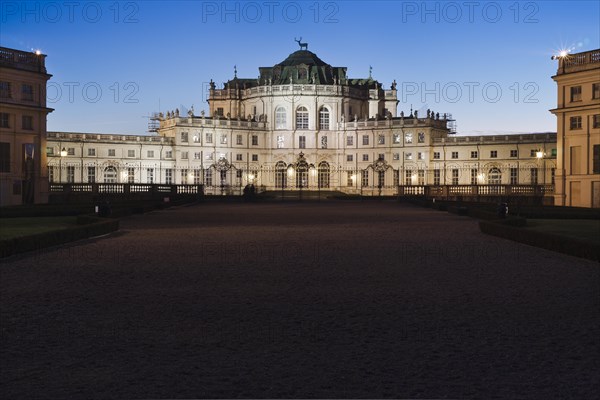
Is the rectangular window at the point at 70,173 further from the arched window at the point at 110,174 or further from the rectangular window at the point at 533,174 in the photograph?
the rectangular window at the point at 533,174

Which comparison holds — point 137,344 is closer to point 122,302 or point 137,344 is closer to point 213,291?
point 122,302

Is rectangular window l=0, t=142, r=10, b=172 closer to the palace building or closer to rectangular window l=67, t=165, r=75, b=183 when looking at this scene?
the palace building

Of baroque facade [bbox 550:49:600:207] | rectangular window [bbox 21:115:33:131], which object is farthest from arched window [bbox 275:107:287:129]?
baroque facade [bbox 550:49:600:207]

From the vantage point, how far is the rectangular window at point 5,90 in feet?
160

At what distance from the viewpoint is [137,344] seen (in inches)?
326

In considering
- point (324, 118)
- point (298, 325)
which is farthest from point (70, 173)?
point (298, 325)

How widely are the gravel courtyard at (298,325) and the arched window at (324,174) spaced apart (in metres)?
91.0

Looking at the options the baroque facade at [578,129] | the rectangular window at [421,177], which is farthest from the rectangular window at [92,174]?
the baroque facade at [578,129]

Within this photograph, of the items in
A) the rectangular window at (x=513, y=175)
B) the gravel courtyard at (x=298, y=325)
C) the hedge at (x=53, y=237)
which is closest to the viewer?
the gravel courtyard at (x=298, y=325)

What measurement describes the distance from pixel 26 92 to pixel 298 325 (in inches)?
1818

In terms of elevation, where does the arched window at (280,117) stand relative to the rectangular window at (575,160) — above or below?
above

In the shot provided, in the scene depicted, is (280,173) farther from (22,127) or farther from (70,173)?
(22,127)

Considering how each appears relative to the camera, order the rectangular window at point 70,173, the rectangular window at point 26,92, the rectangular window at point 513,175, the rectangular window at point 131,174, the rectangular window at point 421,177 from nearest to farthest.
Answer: the rectangular window at point 26,92 → the rectangular window at point 70,173 → the rectangular window at point 513,175 → the rectangular window at point 131,174 → the rectangular window at point 421,177

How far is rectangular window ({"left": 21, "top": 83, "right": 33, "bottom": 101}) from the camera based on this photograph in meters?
50.2
